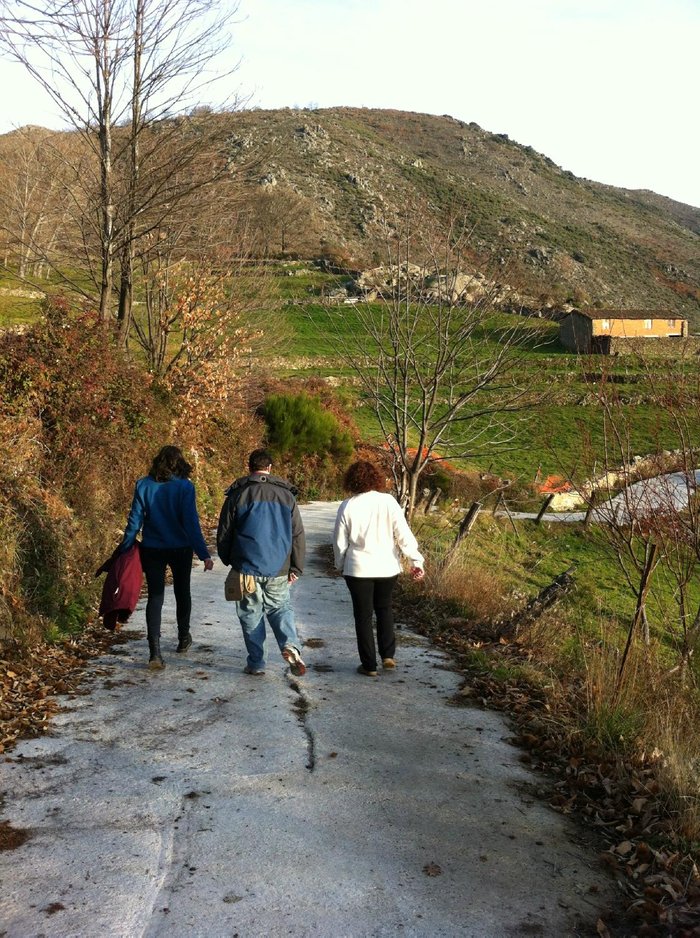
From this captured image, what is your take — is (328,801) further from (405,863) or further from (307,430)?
(307,430)

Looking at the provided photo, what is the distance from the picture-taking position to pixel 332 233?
103062 mm

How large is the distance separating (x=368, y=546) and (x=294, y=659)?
1.14m

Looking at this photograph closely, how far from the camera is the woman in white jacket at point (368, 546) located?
721 cm

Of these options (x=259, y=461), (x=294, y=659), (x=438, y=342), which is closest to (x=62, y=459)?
(x=259, y=461)

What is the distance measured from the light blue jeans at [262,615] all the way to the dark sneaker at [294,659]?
39 mm

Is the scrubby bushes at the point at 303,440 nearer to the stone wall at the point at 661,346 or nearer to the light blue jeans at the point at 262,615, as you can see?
the stone wall at the point at 661,346

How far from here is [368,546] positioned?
284 inches

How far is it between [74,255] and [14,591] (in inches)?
372

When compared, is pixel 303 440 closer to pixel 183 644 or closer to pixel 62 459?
pixel 62 459

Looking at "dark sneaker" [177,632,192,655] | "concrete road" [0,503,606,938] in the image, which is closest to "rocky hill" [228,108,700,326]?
"dark sneaker" [177,632,192,655]

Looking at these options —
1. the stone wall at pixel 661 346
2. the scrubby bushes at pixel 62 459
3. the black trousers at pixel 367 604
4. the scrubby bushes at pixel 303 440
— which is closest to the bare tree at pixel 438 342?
the stone wall at pixel 661 346

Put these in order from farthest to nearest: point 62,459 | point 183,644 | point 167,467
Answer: point 62,459, point 183,644, point 167,467

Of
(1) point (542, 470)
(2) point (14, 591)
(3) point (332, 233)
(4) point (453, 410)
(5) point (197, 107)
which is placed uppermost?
(3) point (332, 233)

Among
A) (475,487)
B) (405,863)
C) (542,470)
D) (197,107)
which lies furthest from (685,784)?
(542,470)
